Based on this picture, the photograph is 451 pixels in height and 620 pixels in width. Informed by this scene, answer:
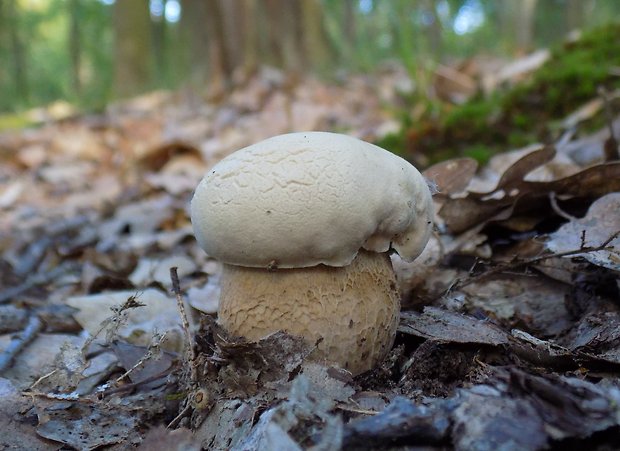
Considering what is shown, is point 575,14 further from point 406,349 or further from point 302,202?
point 302,202

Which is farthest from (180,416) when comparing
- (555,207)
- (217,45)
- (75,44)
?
(75,44)

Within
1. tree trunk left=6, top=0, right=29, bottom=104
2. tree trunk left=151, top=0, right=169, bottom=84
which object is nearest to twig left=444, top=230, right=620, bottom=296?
tree trunk left=151, top=0, right=169, bottom=84

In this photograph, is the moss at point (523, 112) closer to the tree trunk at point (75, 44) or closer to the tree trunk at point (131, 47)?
the tree trunk at point (131, 47)

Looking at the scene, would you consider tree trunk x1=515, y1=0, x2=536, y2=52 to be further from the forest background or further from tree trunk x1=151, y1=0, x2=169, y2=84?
tree trunk x1=151, y1=0, x2=169, y2=84

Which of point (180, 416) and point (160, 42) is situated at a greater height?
point (160, 42)

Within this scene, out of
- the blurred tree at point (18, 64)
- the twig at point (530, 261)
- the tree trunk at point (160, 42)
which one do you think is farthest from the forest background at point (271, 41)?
the blurred tree at point (18, 64)
